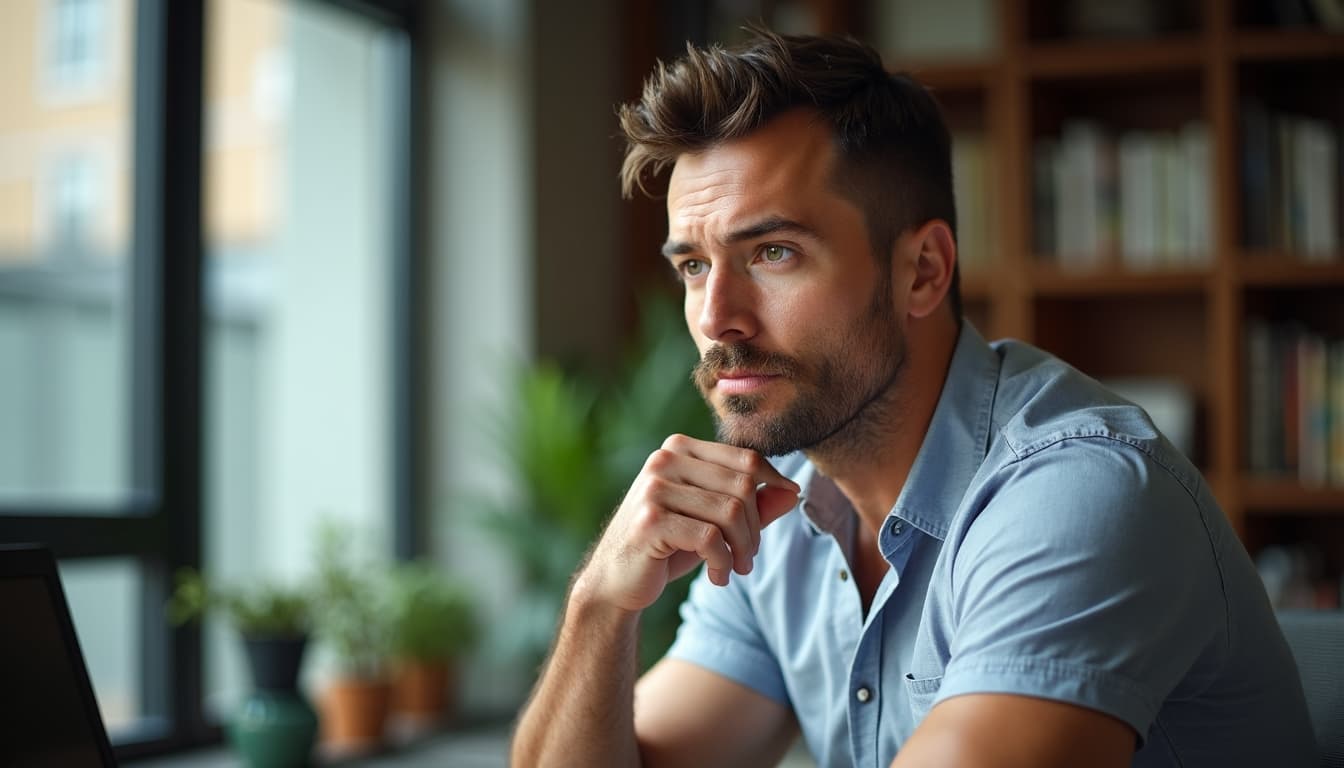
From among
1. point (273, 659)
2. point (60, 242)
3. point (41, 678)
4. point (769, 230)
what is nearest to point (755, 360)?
point (769, 230)

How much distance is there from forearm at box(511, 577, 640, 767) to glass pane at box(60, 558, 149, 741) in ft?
4.75

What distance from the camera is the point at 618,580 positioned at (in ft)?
4.84

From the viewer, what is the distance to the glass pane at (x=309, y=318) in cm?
364

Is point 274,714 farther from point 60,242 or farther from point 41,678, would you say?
point 60,242

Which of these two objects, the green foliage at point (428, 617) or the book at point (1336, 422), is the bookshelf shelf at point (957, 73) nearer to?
the book at point (1336, 422)

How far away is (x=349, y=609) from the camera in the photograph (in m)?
2.87

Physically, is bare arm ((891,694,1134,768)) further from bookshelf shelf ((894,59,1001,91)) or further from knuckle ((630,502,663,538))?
bookshelf shelf ((894,59,1001,91))

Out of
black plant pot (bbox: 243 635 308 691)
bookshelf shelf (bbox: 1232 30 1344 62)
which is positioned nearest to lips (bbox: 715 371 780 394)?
black plant pot (bbox: 243 635 308 691)

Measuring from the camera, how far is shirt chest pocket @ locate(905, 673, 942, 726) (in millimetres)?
1313

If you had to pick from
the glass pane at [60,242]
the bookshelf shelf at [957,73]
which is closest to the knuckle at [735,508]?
the glass pane at [60,242]

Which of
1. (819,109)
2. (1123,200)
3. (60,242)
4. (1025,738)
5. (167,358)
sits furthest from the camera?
(1123,200)

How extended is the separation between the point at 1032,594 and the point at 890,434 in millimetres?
451

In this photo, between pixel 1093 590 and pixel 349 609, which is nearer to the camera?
pixel 1093 590

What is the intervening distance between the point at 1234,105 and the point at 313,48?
2.44 metres
